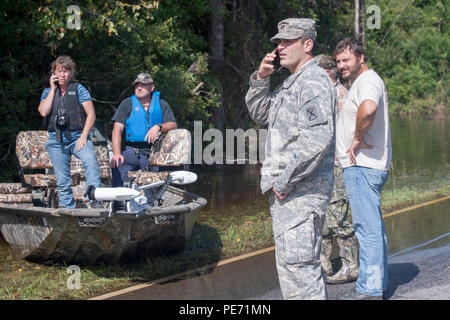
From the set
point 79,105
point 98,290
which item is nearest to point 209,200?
point 79,105

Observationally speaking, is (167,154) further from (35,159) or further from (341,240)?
(341,240)

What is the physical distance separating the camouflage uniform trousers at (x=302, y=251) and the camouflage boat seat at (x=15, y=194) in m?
4.06

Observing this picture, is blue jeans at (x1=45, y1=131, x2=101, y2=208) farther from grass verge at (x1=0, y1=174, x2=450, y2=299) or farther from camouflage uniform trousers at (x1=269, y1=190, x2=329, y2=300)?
camouflage uniform trousers at (x1=269, y1=190, x2=329, y2=300)

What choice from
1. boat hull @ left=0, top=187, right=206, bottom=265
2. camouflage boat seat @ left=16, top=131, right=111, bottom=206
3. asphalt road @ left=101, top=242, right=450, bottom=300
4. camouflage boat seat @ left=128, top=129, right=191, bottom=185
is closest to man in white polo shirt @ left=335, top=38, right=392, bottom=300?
asphalt road @ left=101, top=242, right=450, bottom=300

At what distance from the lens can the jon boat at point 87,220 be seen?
19.5 ft

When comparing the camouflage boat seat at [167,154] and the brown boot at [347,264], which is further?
the camouflage boat seat at [167,154]

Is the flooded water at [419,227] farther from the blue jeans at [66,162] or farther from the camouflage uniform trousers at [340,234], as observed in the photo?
the blue jeans at [66,162]

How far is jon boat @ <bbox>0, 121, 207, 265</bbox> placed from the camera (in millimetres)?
5953

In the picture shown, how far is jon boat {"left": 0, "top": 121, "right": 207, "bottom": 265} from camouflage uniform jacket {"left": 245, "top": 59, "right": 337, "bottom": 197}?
1785 mm

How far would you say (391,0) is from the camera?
119 feet

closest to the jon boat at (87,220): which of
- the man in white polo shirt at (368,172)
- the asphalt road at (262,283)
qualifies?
the asphalt road at (262,283)

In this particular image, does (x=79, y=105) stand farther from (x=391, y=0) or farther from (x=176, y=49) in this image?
(x=391, y=0)

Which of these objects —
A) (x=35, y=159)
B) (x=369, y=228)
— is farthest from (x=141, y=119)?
(x=369, y=228)

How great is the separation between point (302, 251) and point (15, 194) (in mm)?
4331
